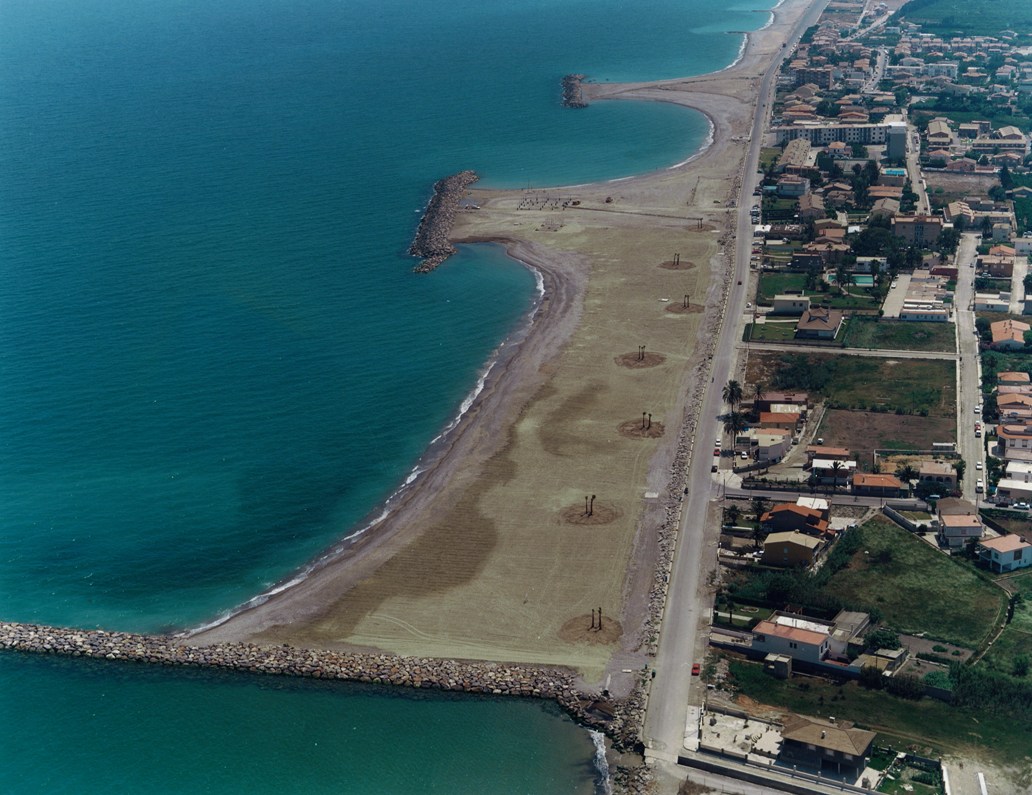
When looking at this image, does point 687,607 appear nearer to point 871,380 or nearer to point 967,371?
point 871,380

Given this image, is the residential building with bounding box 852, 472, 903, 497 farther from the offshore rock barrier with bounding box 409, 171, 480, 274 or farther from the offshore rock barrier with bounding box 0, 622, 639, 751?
the offshore rock barrier with bounding box 409, 171, 480, 274

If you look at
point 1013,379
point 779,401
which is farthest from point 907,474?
point 1013,379

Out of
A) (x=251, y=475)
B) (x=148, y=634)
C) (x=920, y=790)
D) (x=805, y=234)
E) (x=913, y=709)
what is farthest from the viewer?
(x=805, y=234)

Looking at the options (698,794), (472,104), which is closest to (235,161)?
(472,104)

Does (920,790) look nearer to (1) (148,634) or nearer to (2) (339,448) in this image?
(1) (148,634)

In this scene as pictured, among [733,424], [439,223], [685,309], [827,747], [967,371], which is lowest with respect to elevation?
[967,371]
